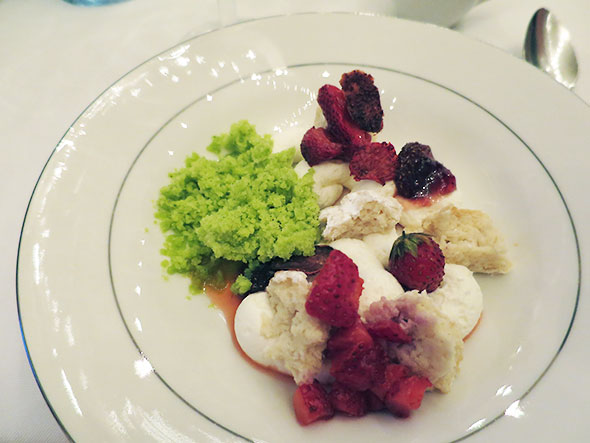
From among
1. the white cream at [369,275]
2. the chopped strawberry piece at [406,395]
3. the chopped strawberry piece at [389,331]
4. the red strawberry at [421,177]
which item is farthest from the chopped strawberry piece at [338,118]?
the chopped strawberry piece at [406,395]

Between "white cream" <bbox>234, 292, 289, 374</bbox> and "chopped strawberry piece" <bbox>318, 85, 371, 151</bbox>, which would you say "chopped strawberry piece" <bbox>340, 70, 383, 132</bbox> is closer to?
"chopped strawberry piece" <bbox>318, 85, 371, 151</bbox>

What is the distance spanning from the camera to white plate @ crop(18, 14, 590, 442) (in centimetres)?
102

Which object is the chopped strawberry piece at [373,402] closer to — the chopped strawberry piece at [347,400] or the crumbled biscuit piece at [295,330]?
the chopped strawberry piece at [347,400]

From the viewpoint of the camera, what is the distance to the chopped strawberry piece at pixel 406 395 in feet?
3.38

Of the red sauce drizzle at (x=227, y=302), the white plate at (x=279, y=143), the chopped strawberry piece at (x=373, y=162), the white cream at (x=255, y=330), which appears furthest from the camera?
the chopped strawberry piece at (x=373, y=162)

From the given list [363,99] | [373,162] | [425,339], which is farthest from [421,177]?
[425,339]

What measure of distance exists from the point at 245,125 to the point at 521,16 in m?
1.35

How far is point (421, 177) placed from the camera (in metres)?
1.45

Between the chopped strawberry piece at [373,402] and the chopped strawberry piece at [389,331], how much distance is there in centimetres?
14

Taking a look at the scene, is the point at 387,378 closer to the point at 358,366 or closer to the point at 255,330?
the point at 358,366

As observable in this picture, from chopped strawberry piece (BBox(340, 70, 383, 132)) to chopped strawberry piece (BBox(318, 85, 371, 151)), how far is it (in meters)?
0.02

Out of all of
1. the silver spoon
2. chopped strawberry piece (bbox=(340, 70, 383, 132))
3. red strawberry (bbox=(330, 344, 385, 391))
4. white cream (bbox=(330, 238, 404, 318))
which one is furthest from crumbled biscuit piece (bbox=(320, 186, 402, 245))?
the silver spoon

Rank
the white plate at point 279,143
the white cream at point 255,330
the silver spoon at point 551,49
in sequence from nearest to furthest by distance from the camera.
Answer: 1. the white plate at point 279,143
2. the white cream at point 255,330
3. the silver spoon at point 551,49

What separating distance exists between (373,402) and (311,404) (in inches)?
6.2
